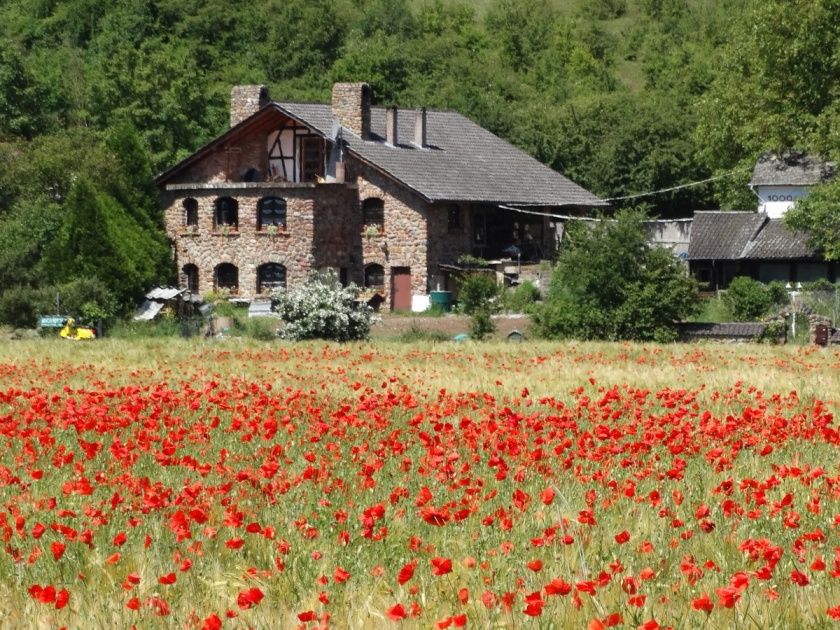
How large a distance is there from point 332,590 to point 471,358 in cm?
1825

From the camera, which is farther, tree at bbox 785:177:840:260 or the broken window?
the broken window

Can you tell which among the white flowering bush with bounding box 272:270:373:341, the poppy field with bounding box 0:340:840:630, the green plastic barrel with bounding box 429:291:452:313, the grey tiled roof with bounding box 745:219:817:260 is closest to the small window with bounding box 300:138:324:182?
the green plastic barrel with bounding box 429:291:452:313

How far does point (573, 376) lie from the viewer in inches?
853

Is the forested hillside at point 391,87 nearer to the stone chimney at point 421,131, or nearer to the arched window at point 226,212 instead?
the arched window at point 226,212

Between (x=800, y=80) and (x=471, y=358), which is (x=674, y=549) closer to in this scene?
(x=471, y=358)

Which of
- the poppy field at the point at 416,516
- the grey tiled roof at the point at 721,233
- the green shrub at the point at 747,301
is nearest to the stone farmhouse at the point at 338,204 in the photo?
the grey tiled roof at the point at 721,233

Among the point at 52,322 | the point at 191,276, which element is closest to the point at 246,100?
→ the point at 191,276

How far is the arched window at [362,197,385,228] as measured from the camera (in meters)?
58.0

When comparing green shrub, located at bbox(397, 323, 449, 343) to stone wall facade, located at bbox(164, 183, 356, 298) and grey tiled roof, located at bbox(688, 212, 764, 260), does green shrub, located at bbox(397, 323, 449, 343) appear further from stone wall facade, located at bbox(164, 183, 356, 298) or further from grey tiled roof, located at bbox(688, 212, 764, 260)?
grey tiled roof, located at bbox(688, 212, 764, 260)

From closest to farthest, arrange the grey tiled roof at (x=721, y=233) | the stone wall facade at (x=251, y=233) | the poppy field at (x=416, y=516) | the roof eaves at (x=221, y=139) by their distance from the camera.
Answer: the poppy field at (x=416, y=516), the stone wall facade at (x=251, y=233), the roof eaves at (x=221, y=139), the grey tiled roof at (x=721, y=233)

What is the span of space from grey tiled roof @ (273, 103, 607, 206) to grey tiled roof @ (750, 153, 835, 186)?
828 centimetres

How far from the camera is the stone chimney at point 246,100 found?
202 feet

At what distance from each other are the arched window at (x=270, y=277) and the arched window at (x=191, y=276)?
9.91ft

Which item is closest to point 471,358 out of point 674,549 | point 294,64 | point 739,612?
point 674,549
